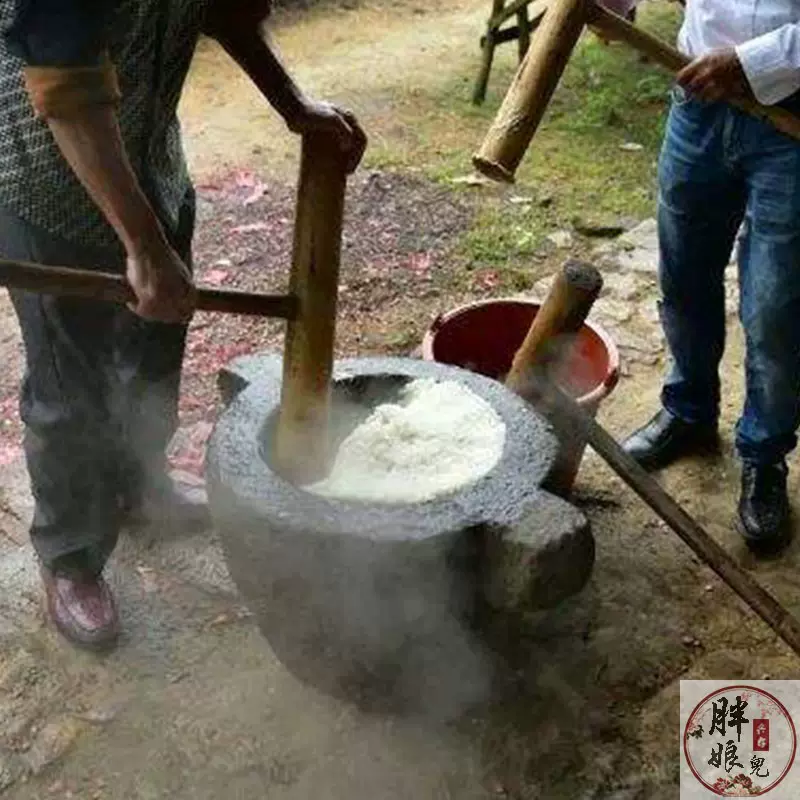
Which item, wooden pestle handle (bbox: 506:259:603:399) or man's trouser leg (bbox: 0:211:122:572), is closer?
man's trouser leg (bbox: 0:211:122:572)

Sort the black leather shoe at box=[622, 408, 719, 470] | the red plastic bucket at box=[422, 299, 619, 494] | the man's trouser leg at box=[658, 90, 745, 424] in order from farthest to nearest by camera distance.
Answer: the black leather shoe at box=[622, 408, 719, 470]
the red plastic bucket at box=[422, 299, 619, 494]
the man's trouser leg at box=[658, 90, 745, 424]

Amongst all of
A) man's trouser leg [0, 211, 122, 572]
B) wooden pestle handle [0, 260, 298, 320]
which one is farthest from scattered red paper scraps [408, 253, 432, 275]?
wooden pestle handle [0, 260, 298, 320]

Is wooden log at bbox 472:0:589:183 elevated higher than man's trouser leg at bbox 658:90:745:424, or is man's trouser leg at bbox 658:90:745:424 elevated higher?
wooden log at bbox 472:0:589:183

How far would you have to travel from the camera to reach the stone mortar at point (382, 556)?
2.38 meters

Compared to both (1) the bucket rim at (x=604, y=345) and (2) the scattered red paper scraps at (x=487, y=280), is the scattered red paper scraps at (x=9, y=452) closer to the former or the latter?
(1) the bucket rim at (x=604, y=345)

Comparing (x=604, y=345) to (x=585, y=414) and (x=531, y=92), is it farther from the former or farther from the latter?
(x=531, y=92)

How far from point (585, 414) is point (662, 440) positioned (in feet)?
3.49

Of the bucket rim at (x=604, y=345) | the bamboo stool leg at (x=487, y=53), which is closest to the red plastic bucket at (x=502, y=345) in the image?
the bucket rim at (x=604, y=345)

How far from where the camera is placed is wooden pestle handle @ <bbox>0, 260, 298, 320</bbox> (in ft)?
7.02

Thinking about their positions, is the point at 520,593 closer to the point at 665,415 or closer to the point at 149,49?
the point at 149,49

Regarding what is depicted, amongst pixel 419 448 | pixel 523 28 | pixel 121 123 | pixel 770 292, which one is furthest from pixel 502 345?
pixel 523 28

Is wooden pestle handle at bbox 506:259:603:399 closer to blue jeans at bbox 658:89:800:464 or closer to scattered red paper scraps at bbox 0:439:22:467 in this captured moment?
blue jeans at bbox 658:89:800:464

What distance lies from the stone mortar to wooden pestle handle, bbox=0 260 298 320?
1.28 feet

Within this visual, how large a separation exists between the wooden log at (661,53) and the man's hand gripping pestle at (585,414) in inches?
21.6
